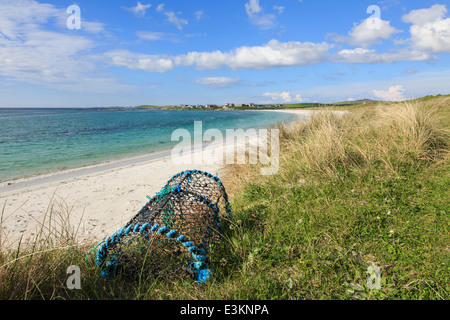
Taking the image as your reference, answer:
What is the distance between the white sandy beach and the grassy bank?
84.1 inches

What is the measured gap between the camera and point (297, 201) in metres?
4.31

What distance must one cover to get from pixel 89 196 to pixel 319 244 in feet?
23.9

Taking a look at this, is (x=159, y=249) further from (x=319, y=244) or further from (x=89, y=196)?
(x=89, y=196)

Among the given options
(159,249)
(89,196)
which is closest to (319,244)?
(159,249)

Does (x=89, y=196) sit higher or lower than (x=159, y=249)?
lower

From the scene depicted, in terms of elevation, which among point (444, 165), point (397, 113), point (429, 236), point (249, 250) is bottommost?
point (249, 250)

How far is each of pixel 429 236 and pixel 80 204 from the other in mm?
7925

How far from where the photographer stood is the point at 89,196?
783 centimetres

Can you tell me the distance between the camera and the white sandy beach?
5676 millimetres

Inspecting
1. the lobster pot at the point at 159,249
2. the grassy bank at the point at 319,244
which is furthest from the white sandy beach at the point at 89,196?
the grassy bank at the point at 319,244

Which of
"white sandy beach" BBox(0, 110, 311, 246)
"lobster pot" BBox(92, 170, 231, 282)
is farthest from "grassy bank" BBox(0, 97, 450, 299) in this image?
"white sandy beach" BBox(0, 110, 311, 246)
